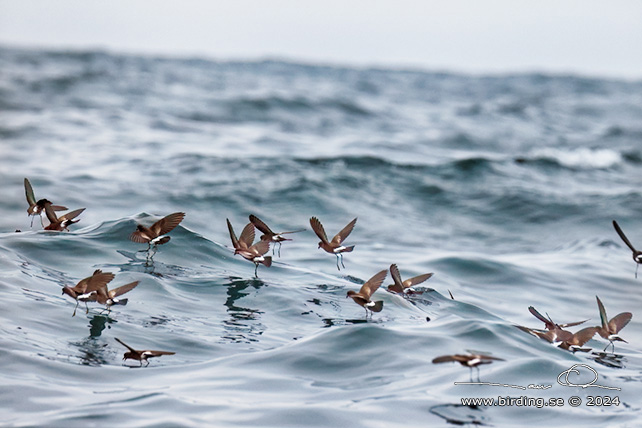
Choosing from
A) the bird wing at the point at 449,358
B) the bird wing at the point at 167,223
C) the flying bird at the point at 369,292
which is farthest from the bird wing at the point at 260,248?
the bird wing at the point at 449,358

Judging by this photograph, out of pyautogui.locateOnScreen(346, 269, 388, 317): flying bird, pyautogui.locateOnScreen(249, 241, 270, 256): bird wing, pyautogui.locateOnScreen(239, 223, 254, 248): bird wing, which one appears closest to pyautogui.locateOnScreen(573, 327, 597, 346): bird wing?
pyautogui.locateOnScreen(346, 269, 388, 317): flying bird

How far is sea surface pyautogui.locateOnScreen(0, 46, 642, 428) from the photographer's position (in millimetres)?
4375

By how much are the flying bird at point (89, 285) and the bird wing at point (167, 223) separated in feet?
3.39

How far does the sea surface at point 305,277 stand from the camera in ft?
14.4

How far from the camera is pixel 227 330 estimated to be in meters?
5.52

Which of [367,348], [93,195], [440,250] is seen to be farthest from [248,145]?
[367,348]

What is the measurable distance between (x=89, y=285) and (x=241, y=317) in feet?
4.13

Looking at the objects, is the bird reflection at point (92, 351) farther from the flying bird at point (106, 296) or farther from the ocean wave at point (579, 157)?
the ocean wave at point (579, 157)

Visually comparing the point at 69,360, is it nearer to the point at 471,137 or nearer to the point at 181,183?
the point at 181,183

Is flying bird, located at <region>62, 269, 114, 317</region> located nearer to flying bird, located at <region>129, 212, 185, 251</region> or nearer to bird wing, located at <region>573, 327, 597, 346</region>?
flying bird, located at <region>129, 212, 185, 251</region>

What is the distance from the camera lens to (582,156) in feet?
73.2

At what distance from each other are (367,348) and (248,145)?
15.2 m

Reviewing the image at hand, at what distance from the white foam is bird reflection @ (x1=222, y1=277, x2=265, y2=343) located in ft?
50.9

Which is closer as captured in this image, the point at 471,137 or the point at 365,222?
the point at 365,222
